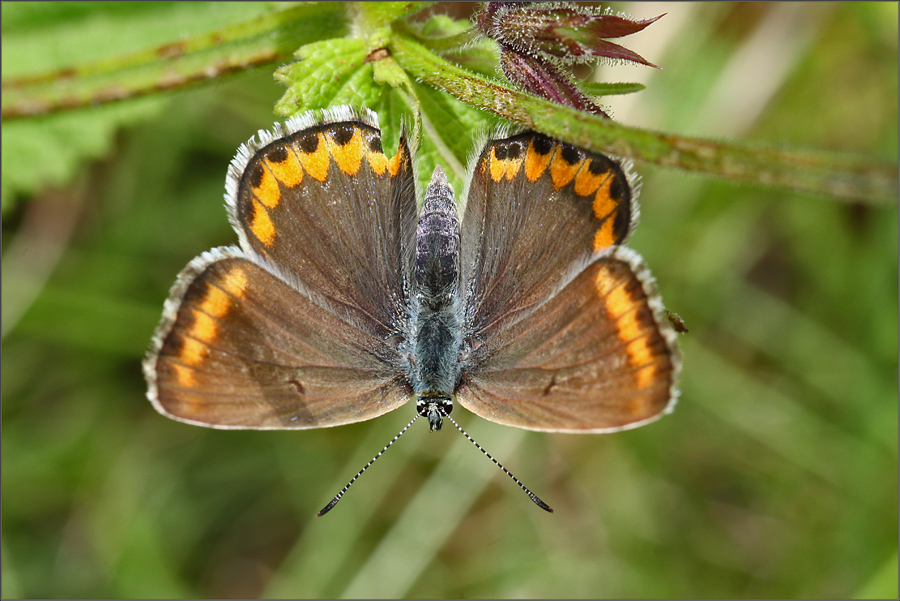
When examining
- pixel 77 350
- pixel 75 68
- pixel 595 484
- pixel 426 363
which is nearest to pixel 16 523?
pixel 77 350

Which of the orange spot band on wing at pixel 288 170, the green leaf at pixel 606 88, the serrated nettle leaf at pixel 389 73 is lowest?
the orange spot band on wing at pixel 288 170

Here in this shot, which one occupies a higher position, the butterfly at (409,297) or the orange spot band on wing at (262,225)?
the orange spot band on wing at (262,225)

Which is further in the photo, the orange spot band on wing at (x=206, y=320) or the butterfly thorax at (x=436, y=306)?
the butterfly thorax at (x=436, y=306)

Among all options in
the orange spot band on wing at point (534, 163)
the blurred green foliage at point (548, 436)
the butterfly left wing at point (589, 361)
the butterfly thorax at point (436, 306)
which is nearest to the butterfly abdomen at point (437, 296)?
the butterfly thorax at point (436, 306)

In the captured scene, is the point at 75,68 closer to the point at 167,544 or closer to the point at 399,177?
the point at 399,177

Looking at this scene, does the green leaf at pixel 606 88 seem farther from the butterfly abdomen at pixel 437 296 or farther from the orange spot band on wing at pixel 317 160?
the orange spot band on wing at pixel 317 160

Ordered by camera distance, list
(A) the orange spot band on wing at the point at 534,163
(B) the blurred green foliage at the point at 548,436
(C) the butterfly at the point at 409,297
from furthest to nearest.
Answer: (B) the blurred green foliage at the point at 548,436, (A) the orange spot band on wing at the point at 534,163, (C) the butterfly at the point at 409,297
